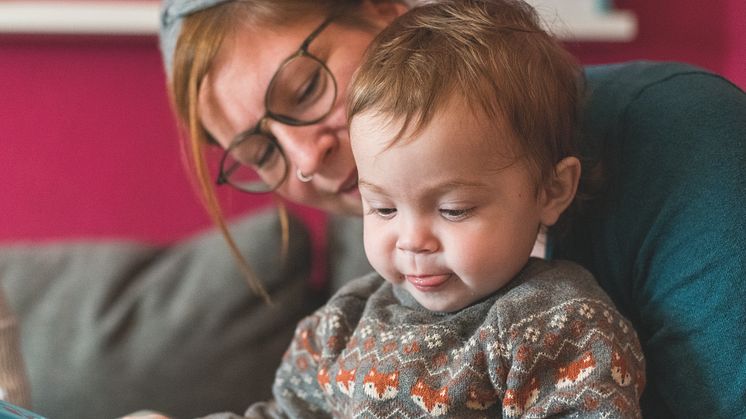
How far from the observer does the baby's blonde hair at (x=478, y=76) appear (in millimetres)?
859

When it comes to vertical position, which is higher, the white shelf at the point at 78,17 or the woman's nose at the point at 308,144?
the woman's nose at the point at 308,144

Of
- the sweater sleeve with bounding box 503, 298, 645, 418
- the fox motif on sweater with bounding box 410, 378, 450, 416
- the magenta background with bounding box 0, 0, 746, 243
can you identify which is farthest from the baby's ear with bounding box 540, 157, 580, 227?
the magenta background with bounding box 0, 0, 746, 243

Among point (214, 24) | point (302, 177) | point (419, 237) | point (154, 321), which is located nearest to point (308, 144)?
point (302, 177)

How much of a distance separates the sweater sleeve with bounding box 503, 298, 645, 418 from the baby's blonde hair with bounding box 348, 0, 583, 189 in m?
0.14

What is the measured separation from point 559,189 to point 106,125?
1.60 meters

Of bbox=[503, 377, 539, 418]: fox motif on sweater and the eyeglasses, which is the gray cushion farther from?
bbox=[503, 377, 539, 418]: fox motif on sweater

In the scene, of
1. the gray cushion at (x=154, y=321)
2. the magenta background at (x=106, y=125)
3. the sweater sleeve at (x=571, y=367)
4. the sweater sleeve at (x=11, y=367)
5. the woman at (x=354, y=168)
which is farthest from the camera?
the magenta background at (x=106, y=125)

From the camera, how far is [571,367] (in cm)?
85

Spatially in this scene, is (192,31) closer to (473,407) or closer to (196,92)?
(196,92)

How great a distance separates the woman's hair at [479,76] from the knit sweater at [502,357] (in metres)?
0.13

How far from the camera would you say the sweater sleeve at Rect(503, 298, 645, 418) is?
83cm

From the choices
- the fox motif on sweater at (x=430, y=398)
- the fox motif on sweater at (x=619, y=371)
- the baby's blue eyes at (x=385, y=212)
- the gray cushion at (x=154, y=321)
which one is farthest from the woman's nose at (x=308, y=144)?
the gray cushion at (x=154, y=321)

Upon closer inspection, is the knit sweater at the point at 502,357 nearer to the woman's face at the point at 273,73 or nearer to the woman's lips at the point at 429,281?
the woman's lips at the point at 429,281

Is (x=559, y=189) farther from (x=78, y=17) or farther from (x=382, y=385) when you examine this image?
(x=78, y=17)
